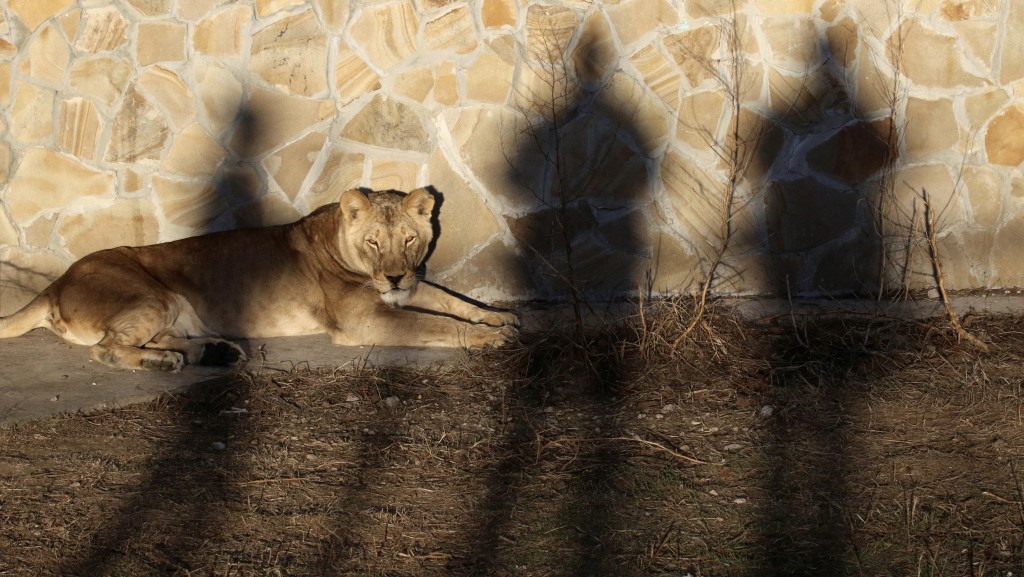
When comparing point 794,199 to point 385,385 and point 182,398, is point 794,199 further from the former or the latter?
point 182,398

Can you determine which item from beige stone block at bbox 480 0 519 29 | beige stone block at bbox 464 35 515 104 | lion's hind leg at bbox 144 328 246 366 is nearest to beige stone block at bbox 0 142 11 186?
lion's hind leg at bbox 144 328 246 366

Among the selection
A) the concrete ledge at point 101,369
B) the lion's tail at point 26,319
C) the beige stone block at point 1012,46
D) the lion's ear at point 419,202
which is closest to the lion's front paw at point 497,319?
the concrete ledge at point 101,369

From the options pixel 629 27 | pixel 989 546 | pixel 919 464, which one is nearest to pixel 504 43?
pixel 629 27

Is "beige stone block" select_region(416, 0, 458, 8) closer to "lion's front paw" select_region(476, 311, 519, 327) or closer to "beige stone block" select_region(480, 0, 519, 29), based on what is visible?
"beige stone block" select_region(480, 0, 519, 29)

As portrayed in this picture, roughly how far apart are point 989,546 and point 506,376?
2.61m

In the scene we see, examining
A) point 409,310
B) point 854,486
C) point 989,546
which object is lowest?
point 989,546

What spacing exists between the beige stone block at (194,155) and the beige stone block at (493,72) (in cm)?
168

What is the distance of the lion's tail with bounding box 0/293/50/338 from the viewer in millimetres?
6383

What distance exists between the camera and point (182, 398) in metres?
5.38

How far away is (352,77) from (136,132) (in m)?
1.44

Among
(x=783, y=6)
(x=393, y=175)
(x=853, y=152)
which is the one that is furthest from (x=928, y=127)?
(x=393, y=175)

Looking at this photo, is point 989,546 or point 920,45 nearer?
point 989,546

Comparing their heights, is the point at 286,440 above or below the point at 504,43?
below

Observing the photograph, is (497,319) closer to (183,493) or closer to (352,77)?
(352,77)
